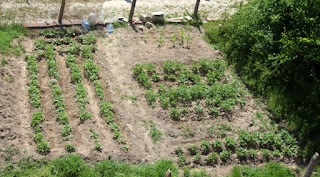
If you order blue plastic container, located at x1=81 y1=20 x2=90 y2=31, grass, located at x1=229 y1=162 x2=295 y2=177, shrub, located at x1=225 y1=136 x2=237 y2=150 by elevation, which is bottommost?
grass, located at x1=229 y1=162 x2=295 y2=177

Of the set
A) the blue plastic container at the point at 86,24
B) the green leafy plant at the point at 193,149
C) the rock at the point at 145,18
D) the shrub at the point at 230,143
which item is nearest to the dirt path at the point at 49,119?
the blue plastic container at the point at 86,24

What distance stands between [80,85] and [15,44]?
9.90 feet

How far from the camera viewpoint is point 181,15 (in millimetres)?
15062

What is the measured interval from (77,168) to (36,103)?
2.58 meters

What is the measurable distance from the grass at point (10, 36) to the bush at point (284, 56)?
724cm

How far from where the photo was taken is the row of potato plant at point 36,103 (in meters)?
8.60

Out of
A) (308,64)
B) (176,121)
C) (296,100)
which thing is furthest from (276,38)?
(176,121)

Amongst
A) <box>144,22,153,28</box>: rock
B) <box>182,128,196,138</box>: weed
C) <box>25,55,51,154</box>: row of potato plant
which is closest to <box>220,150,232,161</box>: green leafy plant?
<box>182,128,196,138</box>: weed

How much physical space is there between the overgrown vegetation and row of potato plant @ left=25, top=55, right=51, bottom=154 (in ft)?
21.4

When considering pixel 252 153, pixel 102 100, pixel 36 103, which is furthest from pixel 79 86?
pixel 252 153

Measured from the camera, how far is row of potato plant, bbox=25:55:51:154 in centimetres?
860

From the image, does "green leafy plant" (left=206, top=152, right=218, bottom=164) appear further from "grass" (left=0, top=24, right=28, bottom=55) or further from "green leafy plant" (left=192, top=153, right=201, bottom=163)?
"grass" (left=0, top=24, right=28, bottom=55)

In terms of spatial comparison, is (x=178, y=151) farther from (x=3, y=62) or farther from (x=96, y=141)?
(x=3, y=62)

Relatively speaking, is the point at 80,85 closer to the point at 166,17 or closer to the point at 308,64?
the point at 166,17
